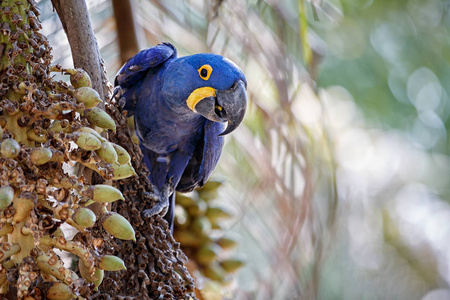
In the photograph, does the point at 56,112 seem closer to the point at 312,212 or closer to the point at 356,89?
the point at 312,212

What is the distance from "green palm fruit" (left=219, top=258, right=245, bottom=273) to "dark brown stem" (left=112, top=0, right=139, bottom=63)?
90 cm

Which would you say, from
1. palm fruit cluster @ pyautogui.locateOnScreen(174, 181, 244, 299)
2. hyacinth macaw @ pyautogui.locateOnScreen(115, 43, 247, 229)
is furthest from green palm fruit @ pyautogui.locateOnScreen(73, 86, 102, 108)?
palm fruit cluster @ pyautogui.locateOnScreen(174, 181, 244, 299)

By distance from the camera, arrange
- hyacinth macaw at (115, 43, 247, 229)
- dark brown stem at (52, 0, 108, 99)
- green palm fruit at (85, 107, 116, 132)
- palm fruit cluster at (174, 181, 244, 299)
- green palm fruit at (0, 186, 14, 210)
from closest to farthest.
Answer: green palm fruit at (0, 186, 14, 210) → green palm fruit at (85, 107, 116, 132) → dark brown stem at (52, 0, 108, 99) → palm fruit cluster at (174, 181, 244, 299) → hyacinth macaw at (115, 43, 247, 229)

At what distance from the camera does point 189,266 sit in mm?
1954

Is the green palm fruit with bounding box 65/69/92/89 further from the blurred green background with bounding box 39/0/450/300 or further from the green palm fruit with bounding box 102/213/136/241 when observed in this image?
the blurred green background with bounding box 39/0/450/300

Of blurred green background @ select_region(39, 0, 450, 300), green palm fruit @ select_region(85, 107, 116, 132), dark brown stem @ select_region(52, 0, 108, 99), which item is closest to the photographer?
green palm fruit @ select_region(85, 107, 116, 132)

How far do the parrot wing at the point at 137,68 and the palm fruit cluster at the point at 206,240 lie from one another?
53 cm

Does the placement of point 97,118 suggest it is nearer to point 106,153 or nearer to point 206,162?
point 106,153

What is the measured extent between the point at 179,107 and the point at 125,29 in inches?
17.2

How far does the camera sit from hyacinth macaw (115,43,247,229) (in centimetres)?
210

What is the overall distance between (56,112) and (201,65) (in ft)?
4.45

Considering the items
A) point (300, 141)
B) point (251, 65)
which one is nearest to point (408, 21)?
point (251, 65)

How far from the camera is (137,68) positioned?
212cm

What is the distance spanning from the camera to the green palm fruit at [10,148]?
30.9 inches
